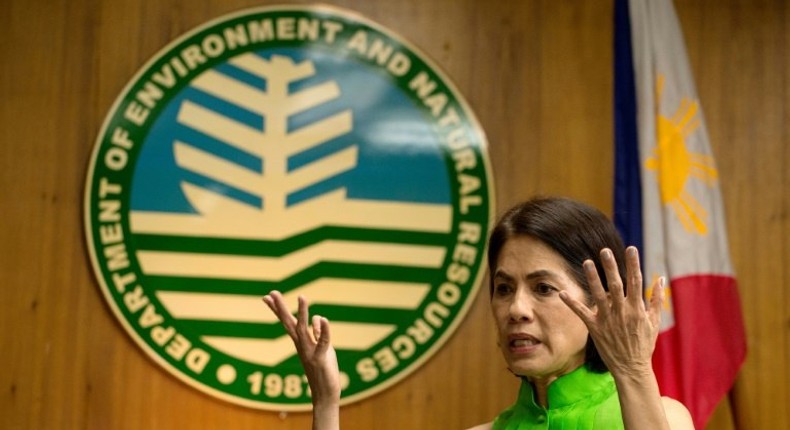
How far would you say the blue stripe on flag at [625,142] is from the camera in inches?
127

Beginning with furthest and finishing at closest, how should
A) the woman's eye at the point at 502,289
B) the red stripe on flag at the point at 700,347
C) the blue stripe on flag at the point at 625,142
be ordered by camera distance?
the blue stripe on flag at the point at 625,142 < the red stripe on flag at the point at 700,347 < the woman's eye at the point at 502,289

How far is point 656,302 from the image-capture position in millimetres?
1647

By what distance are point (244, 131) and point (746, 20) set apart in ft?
5.62

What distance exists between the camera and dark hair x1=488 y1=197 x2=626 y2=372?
2037 mm

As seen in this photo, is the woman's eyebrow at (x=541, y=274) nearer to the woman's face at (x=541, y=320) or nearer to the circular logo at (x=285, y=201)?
the woman's face at (x=541, y=320)

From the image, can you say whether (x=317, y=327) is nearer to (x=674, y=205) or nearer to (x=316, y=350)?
(x=316, y=350)

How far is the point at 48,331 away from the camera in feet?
10.4

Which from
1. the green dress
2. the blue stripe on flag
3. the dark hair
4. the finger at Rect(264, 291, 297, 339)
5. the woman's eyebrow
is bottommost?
the green dress

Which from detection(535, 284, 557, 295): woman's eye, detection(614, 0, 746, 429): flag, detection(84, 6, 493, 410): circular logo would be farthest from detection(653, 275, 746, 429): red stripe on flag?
detection(535, 284, 557, 295): woman's eye

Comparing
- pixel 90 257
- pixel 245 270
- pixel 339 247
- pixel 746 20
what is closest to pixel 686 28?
pixel 746 20

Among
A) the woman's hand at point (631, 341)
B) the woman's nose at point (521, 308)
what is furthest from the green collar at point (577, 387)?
the woman's hand at point (631, 341)

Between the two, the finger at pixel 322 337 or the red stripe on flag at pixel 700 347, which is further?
the red stripe on flag at pixel 700 347

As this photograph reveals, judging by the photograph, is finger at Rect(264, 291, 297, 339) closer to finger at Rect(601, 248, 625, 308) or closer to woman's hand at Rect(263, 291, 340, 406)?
woman's hand at Rect(263, 291, 340, 406)

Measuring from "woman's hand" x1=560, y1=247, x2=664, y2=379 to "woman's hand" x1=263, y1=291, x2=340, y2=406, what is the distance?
56 cm
